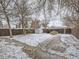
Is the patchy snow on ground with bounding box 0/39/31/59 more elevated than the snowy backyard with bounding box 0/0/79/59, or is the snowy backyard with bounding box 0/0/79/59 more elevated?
the snowy backyard with bounding box 0/0/79/59

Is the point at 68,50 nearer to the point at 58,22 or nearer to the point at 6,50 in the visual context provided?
the point at 6,50

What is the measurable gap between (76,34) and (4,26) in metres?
4.53

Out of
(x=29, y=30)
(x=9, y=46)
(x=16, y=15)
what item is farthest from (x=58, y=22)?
(x=9, y=46)

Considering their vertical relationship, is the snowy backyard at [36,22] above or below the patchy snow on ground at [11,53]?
above

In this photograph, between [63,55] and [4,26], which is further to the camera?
[4,26]

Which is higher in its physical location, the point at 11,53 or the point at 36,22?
the point at 36,22

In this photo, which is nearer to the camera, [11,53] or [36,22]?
[11,53]

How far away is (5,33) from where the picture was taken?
1073cm

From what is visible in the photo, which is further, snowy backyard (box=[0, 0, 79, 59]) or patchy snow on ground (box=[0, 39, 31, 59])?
snowy backyard (box=[0, 0, 79, 59])

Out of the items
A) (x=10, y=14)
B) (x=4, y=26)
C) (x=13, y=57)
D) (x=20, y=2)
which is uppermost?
(x=20, y=2)

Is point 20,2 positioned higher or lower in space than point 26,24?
higher

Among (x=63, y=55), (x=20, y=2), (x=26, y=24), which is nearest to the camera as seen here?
(x=63, y=55)

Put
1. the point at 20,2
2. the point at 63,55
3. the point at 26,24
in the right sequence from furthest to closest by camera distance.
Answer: the point at 26,24 < the point at 20,2 < the point at 63,55

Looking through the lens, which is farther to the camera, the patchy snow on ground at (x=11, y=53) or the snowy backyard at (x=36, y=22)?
the snowy backyard at (x=36, y=22)
